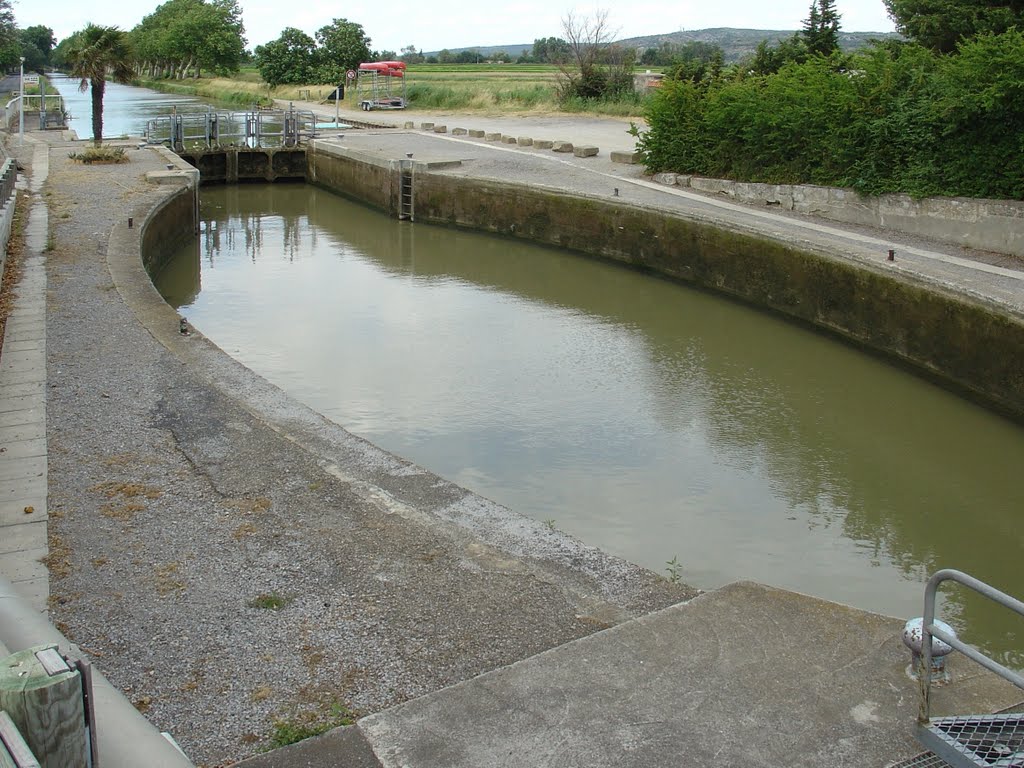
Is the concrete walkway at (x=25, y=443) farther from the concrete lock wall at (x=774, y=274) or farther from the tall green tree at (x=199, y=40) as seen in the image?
the tall green tree at (x=199, y=40)

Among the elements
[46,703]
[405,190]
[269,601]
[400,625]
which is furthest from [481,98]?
[46,703]

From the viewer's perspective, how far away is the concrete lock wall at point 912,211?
1241cm

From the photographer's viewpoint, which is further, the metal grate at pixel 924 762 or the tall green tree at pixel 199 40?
the tall green tree at pixel 199 40

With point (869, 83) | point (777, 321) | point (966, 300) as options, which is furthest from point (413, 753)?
point (869, 83)

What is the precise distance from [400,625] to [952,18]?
17.1 metres

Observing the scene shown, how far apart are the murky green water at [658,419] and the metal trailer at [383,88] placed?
23751 mm

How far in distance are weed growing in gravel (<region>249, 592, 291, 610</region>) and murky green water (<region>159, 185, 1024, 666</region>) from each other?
272cm

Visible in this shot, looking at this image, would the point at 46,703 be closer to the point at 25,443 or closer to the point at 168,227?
the point at 25,443

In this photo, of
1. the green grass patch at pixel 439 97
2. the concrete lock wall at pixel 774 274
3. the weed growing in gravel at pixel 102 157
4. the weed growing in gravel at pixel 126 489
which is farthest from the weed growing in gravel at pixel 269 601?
the green grass patch at pixel 439 97

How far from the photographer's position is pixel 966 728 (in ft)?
11.4

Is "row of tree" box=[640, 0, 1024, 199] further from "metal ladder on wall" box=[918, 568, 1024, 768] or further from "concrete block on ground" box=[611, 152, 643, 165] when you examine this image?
"metal ladder on wall" box=[918, 568, 1024, 768]

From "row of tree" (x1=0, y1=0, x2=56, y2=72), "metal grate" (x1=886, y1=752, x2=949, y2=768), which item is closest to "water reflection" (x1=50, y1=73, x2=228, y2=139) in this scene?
"row of tree" (x1=0, y1=0, x2=56, y2=72)

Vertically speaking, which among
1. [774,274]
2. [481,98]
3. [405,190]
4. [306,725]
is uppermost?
[481,98]

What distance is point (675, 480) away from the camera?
805 centimetres
